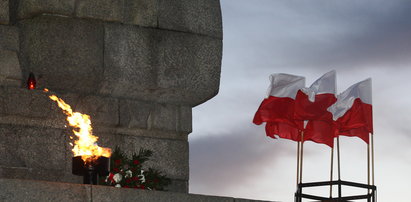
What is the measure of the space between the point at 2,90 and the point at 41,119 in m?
0.69

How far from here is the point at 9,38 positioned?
17.0 metres

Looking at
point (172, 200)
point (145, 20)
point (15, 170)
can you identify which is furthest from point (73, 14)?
point (172, 200)

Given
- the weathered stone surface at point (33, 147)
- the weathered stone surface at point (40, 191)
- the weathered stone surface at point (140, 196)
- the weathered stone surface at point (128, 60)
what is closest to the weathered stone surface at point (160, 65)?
the weathered stone surface at point (128, 60)

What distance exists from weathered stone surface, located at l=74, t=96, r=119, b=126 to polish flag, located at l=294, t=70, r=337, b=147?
3846 millimetres

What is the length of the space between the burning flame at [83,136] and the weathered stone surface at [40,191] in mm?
762

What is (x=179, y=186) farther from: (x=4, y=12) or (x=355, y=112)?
(x=355, y=112)

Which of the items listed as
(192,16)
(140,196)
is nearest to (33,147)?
(140,196)

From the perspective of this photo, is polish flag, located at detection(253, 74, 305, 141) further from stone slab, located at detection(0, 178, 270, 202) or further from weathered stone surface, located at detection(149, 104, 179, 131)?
stone slab, located at detection(0, 178, 270, 202)

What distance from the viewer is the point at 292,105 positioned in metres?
20.0

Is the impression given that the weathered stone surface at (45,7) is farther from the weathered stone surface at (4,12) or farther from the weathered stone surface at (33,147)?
the weathered stone surface at (33,147)

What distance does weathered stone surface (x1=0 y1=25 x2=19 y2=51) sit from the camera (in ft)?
55.6

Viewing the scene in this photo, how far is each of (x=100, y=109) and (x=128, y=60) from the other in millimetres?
867

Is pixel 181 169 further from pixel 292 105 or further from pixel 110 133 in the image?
pixel 292 105

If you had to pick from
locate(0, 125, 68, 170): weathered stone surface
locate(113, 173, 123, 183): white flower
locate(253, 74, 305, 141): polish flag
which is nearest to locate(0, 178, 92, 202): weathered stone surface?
locate(113, 173, 123, 183): white flower
